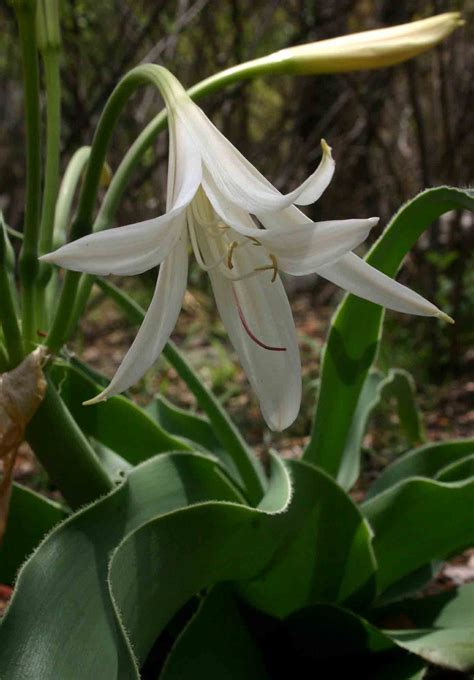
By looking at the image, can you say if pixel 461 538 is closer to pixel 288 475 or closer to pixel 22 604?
pixel 288 475

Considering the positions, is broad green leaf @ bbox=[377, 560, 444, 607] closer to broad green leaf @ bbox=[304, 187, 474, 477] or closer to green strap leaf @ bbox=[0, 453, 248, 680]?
broad green leaf @ bbox=[304, 187, 474, 477]

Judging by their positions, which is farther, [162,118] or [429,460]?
[429,460]

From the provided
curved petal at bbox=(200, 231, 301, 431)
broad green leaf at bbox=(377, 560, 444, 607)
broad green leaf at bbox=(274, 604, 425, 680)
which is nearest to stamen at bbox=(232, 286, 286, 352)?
curved petal at bbox=(200, 231, 301, 431)

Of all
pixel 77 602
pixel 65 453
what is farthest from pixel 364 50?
pixel 77 602

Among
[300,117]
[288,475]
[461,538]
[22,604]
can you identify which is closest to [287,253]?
[288,475]

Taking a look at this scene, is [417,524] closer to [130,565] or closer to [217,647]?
[217,647]

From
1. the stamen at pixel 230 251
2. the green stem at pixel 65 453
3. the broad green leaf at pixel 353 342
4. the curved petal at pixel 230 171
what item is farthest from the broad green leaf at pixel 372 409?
the curved petal at pixel 230 171
